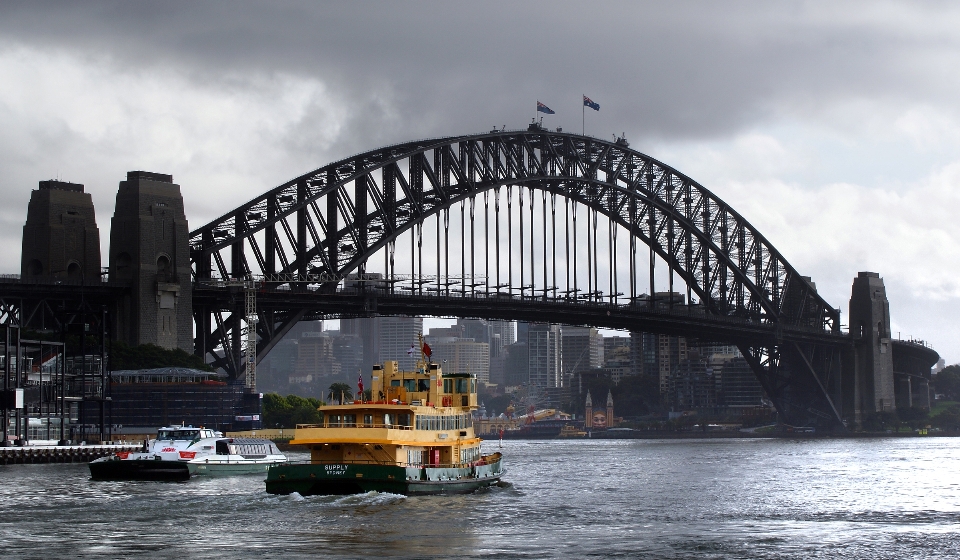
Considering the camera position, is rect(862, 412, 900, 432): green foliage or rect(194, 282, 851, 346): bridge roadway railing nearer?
rect(194, 282, 851, 346): bridge roadway railing

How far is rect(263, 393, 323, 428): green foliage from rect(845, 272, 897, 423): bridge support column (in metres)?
68.2

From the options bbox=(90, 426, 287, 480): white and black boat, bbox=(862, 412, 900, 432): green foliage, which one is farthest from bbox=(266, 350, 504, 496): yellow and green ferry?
bbox=(862, 412, 900, 432): green foliage

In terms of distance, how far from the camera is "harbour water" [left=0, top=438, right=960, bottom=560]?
46531 millimetres

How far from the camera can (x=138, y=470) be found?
76438 millimetres

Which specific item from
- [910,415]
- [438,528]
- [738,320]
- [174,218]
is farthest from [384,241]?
[910,415]

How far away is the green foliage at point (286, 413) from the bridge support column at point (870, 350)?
2687 inches

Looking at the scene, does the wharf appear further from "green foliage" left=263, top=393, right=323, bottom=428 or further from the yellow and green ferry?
"green foliage" left=263, top=393, right=323, bottom=428

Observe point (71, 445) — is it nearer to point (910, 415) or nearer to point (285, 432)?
point (285, 432)

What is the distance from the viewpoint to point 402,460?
195 feet

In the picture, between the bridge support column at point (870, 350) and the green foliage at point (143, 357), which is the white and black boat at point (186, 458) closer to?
the green foliage at point (143, 357)

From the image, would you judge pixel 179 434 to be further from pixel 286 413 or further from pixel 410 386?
pixel 286 413

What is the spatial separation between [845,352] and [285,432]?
79494mm

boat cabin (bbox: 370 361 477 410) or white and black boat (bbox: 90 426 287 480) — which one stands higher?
boat cabin (bbox: 370 361 477 410)

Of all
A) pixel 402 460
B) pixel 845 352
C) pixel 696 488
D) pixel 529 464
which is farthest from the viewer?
pixel 845 352
